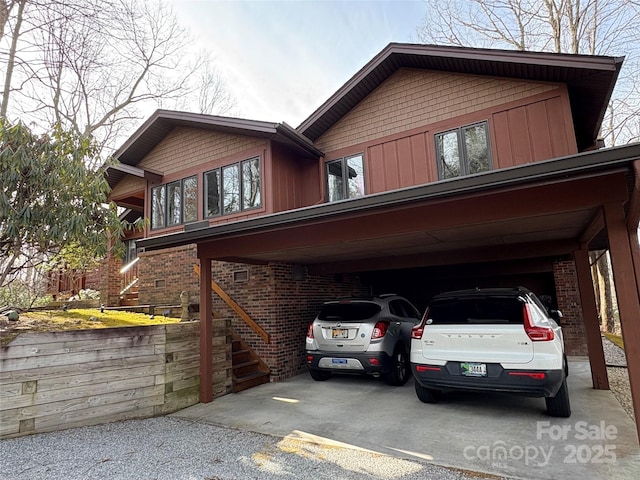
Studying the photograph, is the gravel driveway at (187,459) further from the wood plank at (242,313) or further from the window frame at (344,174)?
the window frame at (344,174)

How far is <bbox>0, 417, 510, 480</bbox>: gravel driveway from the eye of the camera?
3.73 metres

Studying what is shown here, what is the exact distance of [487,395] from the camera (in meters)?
6.20

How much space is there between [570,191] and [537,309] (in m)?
1.74

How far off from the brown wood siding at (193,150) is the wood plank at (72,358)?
18.9 feet

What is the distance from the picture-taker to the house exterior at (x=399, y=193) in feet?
14.3

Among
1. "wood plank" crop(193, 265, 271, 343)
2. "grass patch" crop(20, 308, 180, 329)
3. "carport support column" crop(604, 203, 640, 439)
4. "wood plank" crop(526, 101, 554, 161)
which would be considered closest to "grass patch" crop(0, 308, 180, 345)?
"grass patch" crop(20, 308, 180, 329)

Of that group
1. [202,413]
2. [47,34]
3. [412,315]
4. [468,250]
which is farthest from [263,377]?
[47,34]

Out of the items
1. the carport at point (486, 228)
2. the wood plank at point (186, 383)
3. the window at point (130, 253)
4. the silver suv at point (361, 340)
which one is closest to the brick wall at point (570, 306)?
the carport at point (486, 228)

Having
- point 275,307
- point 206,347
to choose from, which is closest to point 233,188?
point 275,307

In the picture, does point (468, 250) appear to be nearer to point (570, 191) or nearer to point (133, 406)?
point (570, 191)

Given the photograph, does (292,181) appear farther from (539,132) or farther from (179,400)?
(179,400)

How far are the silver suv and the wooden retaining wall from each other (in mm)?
2245

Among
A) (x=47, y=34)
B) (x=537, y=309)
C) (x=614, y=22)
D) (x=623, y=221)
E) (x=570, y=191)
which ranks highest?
(x=614, y=22)

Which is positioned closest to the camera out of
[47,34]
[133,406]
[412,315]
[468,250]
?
[133,406]
